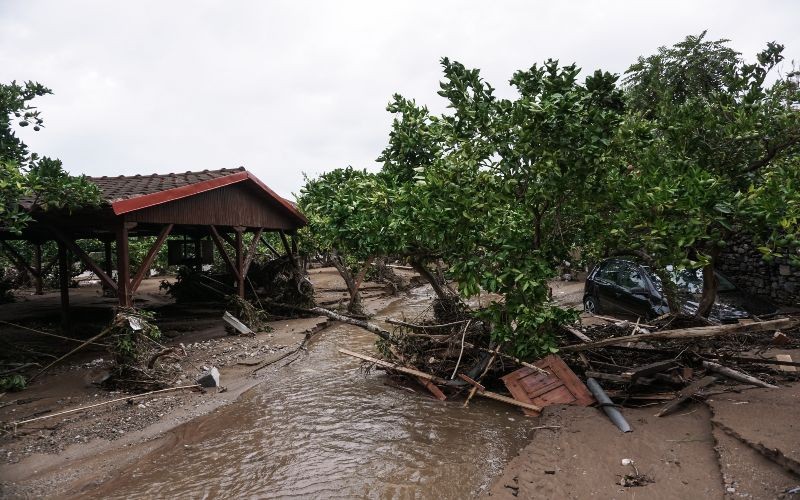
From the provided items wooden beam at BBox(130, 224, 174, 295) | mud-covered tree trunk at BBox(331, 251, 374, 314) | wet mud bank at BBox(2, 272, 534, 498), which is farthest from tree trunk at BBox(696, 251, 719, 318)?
wooden beam at BBox(130, 224, 174, 295)

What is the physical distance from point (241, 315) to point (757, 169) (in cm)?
1088

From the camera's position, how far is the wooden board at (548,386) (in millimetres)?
5965

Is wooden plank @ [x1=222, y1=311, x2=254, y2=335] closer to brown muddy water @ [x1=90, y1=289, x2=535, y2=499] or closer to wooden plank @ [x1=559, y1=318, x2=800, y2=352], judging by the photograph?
brown muddy water @ [x1=90, y1=289, x2=535, y2=499]

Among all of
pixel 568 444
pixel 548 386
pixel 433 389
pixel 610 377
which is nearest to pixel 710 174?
pixel 610 377

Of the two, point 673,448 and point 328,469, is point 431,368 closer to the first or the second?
point 328,469

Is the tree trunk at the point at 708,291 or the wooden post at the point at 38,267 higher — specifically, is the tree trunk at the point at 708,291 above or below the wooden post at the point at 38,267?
below

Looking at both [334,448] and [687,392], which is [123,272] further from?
[687,392]

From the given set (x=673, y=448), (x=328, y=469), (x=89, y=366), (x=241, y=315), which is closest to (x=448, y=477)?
(x=328, y=469)

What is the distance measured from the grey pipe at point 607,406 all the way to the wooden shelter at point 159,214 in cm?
734

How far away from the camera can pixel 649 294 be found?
8844 mm

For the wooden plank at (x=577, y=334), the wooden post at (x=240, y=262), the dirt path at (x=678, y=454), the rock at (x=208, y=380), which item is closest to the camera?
the dirt path at (x=678, y=454)

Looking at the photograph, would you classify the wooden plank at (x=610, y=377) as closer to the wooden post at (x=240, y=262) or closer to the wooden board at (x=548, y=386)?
the wooden board at (x=548, y=386)

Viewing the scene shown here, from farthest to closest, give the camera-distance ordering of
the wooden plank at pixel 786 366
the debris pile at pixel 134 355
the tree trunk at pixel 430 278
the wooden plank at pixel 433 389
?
1. the tree trunk at pixel 430 278
2. the debris pile at pixel 134 355
3. the wooden plank at pixel 433 389
4. the wooden plank at pixel 786 366

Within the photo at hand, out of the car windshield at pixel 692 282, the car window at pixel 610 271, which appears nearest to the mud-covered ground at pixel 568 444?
the car windshield at pixel 692 282
